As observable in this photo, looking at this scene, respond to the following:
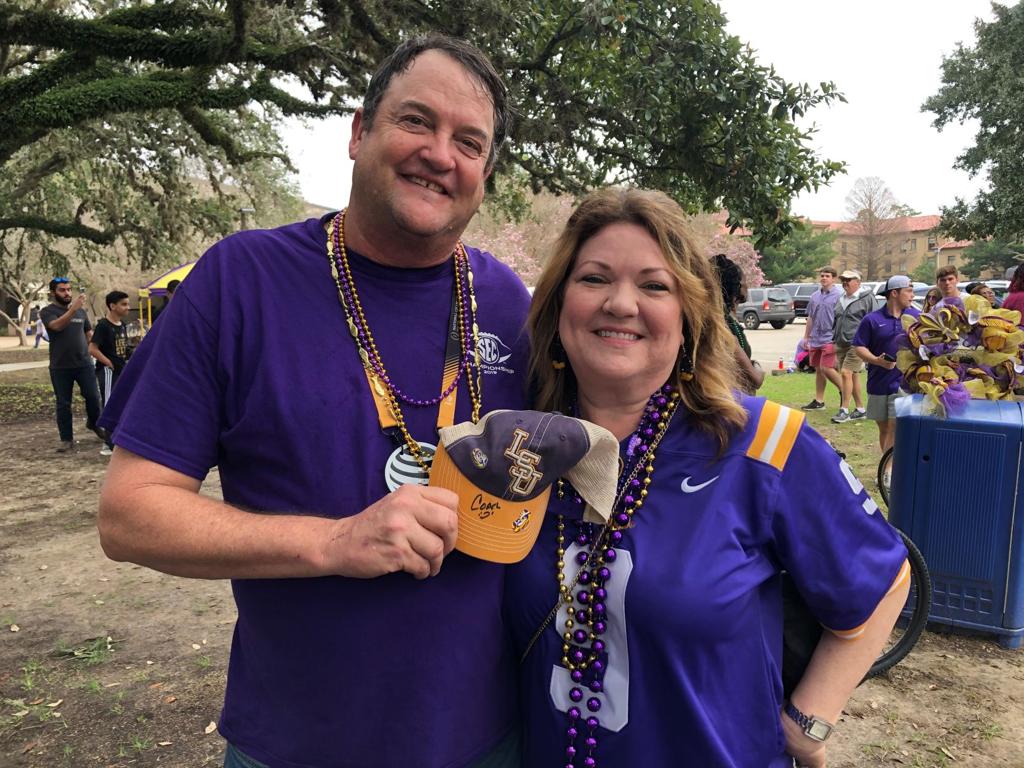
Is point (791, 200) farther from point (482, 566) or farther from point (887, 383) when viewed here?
point (482, 566)

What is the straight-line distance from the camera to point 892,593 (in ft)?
5.31

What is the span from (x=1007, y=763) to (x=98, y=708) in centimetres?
428

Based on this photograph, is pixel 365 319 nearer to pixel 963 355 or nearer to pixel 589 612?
pixel 589 612

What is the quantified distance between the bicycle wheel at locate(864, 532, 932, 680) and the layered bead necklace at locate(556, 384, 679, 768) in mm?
2986

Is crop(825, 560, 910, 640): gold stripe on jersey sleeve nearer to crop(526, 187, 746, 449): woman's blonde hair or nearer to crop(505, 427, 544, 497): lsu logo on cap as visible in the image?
crop(526, 187, 746, 449): woman's blonde hair

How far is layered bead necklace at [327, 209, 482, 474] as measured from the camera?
1.55 metres

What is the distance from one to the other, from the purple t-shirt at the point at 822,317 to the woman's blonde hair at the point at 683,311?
9749 millimetres

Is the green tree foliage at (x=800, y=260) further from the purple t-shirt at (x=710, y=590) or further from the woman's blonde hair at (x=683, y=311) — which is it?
the purple t-shirt at (x=710, y=590)

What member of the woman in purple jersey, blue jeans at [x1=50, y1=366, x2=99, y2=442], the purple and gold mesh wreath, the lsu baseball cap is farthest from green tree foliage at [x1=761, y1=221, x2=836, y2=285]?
the lsu baseball cap

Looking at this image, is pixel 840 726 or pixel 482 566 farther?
pixel 840 726

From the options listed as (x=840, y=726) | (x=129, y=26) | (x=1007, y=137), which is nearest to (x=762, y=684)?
(x=840, y=726)

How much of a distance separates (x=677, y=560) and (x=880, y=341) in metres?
7.17

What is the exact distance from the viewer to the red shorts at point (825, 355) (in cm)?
1050

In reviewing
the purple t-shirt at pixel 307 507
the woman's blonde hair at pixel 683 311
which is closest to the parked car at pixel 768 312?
the woman's blonde hair at pixel 683 311
